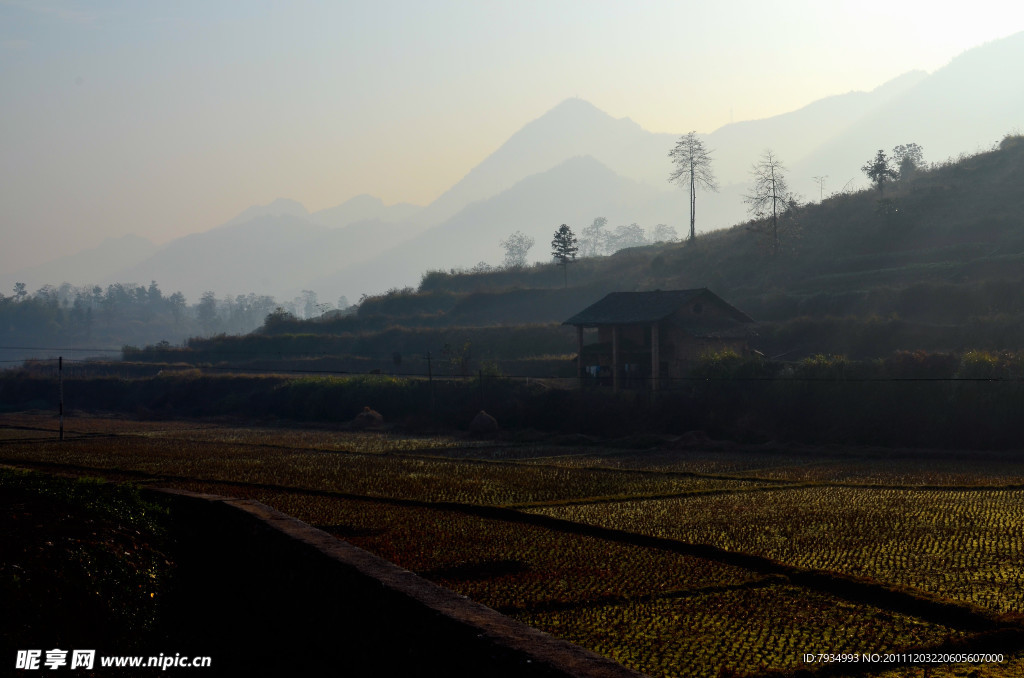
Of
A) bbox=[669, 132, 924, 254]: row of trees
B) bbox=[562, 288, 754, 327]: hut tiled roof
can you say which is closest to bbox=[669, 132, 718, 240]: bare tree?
bbox=[669, 132, 924, 254]: row of trees

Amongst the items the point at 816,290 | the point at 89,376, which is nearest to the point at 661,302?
the point at 816,290

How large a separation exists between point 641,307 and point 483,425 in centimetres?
1107

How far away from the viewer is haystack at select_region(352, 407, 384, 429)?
4302cm

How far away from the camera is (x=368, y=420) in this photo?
4341 cm

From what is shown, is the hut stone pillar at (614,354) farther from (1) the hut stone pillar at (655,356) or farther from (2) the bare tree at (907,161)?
(2) the bare tree at (907,161)

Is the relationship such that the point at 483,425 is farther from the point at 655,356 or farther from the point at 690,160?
the point at 690,160

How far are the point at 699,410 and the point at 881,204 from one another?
1790 inches

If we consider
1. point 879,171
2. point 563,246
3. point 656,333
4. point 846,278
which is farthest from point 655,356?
point 563,246

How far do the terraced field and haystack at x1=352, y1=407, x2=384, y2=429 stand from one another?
13.1 m

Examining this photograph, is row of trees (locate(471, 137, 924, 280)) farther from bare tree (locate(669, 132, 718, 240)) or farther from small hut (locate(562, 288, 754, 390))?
small hut (locate(562, 288, 754, 390))

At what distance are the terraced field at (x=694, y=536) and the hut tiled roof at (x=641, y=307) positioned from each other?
14138mm

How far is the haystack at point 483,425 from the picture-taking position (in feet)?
124

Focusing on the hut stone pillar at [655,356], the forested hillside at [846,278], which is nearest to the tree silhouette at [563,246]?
the forested hillside at [846,278]

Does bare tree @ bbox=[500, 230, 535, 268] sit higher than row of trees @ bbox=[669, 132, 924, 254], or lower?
higher
